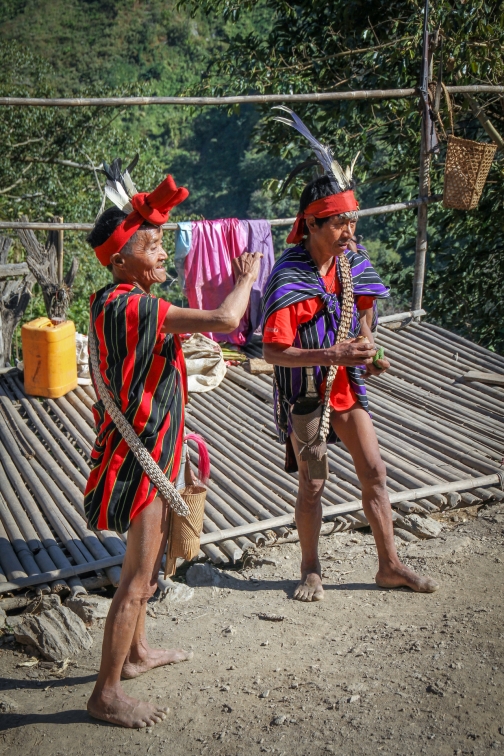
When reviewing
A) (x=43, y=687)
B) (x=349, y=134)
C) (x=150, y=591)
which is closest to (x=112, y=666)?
(x=150, y=591)

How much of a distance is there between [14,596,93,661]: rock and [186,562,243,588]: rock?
0.56 m

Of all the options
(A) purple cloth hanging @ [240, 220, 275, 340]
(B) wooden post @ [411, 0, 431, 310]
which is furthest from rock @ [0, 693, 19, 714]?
(B) wooden post @ [411, 0, 431, 310]

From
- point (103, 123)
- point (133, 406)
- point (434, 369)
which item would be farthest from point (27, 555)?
point (103, 123)

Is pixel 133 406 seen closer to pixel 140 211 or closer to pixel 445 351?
pixel 140 211

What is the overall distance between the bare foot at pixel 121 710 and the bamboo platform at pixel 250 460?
3.23 feet

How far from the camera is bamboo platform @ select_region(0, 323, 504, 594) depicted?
3857mm

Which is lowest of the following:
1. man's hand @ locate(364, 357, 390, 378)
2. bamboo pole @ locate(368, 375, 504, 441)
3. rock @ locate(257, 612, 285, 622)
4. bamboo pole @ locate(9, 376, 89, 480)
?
rock @ locate(257, 612, 285, 622)

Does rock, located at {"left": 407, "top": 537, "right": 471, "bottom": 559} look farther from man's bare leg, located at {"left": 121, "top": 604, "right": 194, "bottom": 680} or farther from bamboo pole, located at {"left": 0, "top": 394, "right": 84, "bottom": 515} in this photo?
bamboo pole, located at {"left": 0, "top": 394, "right": 84, "bottom": 515}

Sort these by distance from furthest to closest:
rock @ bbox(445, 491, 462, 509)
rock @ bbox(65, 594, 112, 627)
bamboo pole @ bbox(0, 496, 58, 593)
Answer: rock @ bbox(445, 491, 462, 509)
bamboo pole @ bbox(0, 496, 58, 593)
rock @ bbox(65, 594, 112, 627)

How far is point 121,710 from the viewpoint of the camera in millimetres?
2582

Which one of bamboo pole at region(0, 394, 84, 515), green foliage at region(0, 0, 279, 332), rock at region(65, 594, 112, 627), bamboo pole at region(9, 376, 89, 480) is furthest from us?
green foliage at region(0, 0, 279, 332)

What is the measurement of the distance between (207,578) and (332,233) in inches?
62.2

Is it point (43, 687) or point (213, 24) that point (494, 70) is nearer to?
point (43, 687)

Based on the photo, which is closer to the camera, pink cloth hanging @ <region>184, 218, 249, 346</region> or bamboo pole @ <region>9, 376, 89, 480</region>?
bamboo pole @ <region>9, 376, 89, 480</region>
